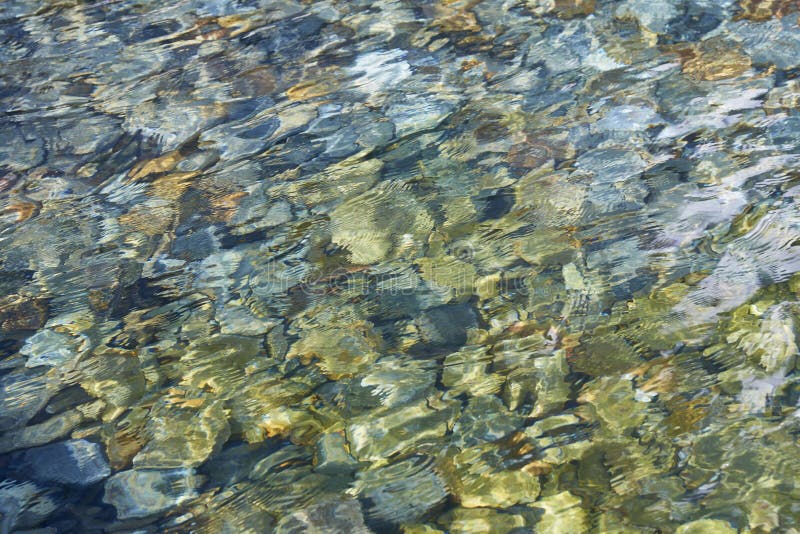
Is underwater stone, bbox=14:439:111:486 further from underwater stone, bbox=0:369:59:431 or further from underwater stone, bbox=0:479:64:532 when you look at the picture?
underwater stone, bbox=0:369:59:431

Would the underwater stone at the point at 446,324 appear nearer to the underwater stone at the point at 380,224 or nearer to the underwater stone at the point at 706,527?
the underwater stone at the point at 380,224

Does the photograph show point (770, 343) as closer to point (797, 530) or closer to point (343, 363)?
point (797, 530)

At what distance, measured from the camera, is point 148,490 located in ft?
5.83

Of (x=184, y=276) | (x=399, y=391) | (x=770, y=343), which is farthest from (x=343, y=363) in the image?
(x=770, y=343)

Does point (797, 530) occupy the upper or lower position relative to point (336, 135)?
lower

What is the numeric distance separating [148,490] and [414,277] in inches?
39.7

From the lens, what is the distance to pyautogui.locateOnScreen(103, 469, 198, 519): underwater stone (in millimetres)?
1732

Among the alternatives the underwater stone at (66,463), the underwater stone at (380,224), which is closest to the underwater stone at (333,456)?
the underwater stone at (66,463)

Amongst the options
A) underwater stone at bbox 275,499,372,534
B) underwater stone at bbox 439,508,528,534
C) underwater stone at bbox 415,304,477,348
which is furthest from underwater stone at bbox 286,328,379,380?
underwater stone at bbox 439,508,528,534

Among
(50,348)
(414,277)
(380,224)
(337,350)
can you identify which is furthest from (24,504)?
(380,224)

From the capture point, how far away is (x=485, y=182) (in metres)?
2.69

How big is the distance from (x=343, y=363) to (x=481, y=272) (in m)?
0.55

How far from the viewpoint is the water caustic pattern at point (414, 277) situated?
68.0 inches

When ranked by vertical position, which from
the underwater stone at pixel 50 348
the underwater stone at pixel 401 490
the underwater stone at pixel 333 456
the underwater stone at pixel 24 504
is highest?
the underwater stone at pixel 50 348
